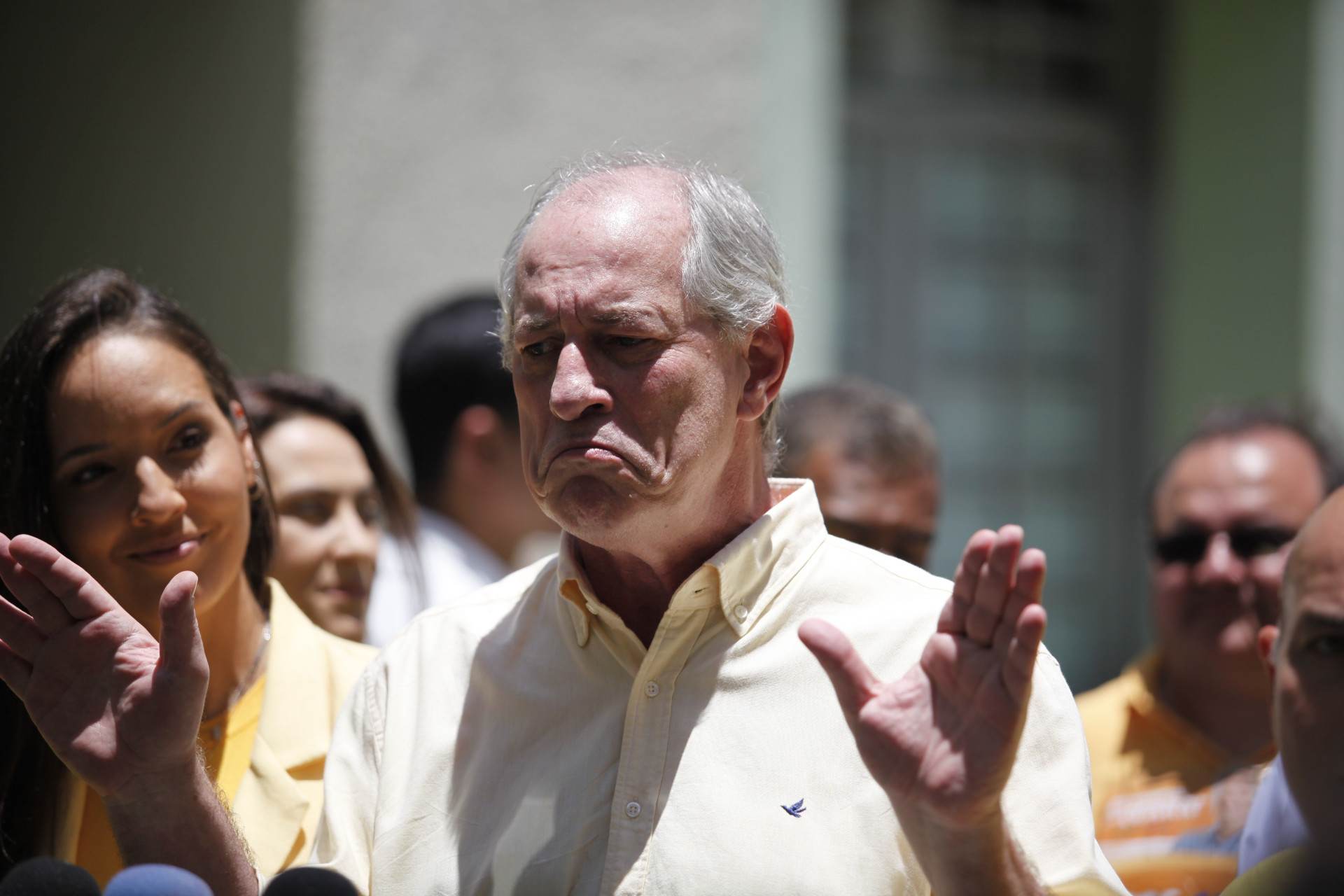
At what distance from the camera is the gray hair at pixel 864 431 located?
3387 millimetres

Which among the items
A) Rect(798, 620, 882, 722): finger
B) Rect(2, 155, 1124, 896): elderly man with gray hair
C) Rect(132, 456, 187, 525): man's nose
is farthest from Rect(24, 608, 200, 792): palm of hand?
Rect(798, 620, 882, 722): finger

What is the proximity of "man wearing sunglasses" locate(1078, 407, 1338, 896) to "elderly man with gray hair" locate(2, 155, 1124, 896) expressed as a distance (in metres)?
1.19

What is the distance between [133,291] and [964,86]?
543 cm

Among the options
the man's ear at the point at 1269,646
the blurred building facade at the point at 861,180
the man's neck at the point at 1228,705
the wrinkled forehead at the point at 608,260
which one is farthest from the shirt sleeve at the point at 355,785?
the blurred building facade at the point at 861,180

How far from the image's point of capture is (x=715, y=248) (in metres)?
2.10

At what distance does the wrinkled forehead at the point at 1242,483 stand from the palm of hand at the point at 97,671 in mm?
2492

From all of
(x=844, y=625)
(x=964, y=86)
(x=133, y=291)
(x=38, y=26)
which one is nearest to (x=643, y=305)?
(x=844, y=625)

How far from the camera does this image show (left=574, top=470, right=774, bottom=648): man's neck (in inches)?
82.6

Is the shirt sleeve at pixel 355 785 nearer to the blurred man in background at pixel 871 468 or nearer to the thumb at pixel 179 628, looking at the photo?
the thumb at pixel 179 628

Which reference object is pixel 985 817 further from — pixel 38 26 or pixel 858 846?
pixel 38 26

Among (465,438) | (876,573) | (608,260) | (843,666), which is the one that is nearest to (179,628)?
(608,260)

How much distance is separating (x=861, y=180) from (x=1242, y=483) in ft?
12.8

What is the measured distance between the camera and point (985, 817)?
1.68 meters

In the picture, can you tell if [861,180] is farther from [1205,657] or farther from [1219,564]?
[1205,657]
